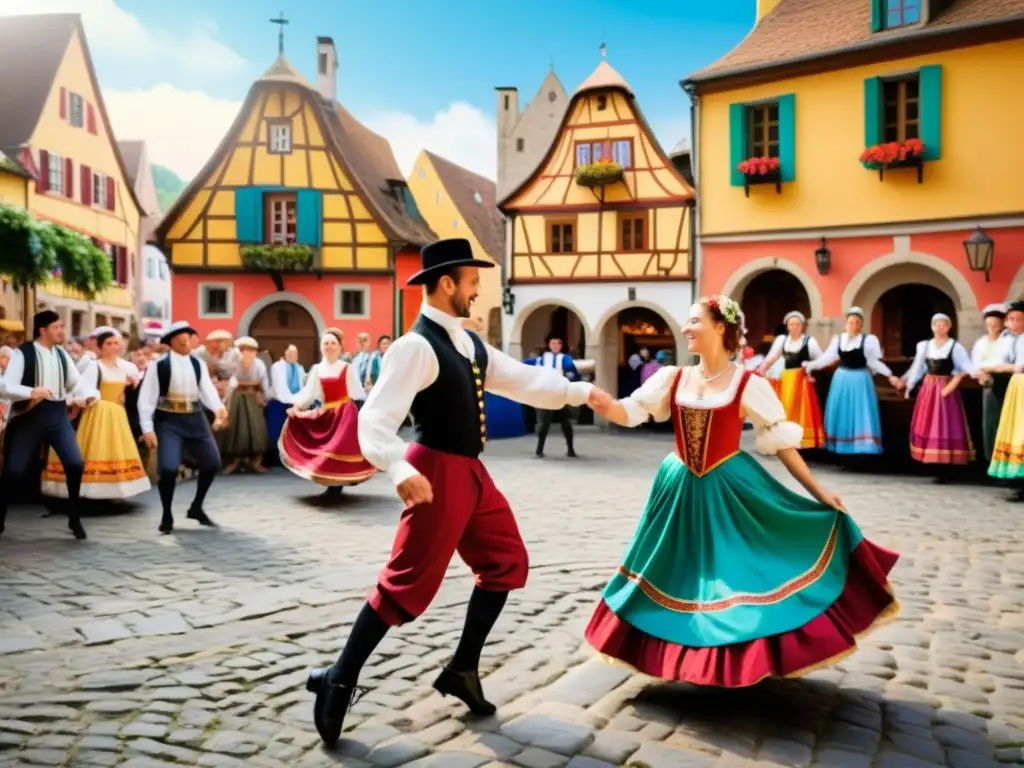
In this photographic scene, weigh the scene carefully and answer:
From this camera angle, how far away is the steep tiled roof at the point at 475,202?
35.1 m

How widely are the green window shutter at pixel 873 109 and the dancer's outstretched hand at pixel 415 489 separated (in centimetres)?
1692

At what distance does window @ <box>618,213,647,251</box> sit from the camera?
22484 millimetres

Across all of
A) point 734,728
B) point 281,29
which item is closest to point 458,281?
point 734,728

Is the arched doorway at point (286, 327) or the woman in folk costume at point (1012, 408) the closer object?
the woman in folk costume at point (1012, 408)

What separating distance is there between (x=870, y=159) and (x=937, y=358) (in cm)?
752

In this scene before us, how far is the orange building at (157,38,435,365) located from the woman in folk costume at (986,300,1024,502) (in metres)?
18.2

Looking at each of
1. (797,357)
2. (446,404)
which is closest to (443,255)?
(446,404)

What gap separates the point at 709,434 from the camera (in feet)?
13.6

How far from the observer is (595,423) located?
Result: 867 inches

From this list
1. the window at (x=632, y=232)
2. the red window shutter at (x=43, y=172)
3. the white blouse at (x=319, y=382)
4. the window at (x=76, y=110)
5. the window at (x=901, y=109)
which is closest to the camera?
the white blouse at (x=319, y=382)

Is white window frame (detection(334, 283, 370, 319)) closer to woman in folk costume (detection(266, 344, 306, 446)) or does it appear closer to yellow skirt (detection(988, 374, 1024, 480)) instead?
woman in folk costume (detection(266, 344, 306, 446))

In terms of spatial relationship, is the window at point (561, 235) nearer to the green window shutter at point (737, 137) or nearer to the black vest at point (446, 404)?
the green window shutter at point (737, 137)

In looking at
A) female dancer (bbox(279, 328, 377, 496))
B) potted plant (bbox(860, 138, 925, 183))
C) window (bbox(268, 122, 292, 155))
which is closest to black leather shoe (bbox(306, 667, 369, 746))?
female dancer (bbox(279, 328, 377, 496))

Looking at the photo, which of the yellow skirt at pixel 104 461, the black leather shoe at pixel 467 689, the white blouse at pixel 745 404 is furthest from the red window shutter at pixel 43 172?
the black leather shoe at pixel 467 689
